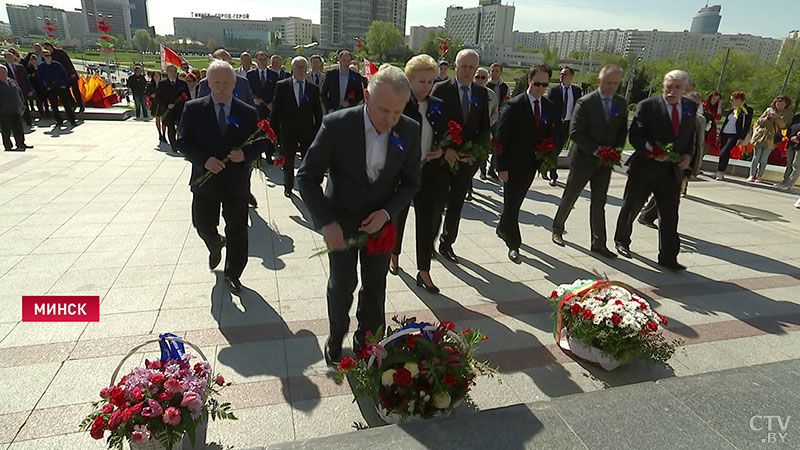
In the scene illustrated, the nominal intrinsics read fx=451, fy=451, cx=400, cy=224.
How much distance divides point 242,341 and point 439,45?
12.7 ft

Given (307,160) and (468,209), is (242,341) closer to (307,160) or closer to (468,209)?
(307,160)

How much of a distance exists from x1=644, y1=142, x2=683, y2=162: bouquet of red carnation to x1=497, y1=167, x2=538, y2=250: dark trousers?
51.5 inches

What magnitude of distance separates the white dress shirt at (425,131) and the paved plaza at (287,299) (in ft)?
4.69

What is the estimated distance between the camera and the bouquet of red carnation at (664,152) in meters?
5.09

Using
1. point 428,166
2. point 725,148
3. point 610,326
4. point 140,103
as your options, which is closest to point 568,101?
point 725,148

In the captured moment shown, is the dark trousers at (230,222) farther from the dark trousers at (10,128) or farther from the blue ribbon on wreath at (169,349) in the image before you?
the dark trousers at (10,128)

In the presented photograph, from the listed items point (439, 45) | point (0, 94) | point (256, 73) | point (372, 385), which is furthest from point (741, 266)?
point (0, 94)

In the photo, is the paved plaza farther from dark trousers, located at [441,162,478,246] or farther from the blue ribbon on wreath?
the blue ribbon on wreath

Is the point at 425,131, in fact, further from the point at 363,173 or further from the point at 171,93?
the point at 171,93

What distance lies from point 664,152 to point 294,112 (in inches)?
216

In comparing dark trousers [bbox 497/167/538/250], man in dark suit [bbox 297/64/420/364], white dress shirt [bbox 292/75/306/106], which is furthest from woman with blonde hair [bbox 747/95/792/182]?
man in dark suit [bbox 297/64/420/364]

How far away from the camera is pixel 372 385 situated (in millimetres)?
2633

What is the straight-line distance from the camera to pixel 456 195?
16.1 feet

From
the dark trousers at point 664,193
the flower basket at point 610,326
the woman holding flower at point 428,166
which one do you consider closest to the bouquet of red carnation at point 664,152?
the dark trousers at point 664,193
